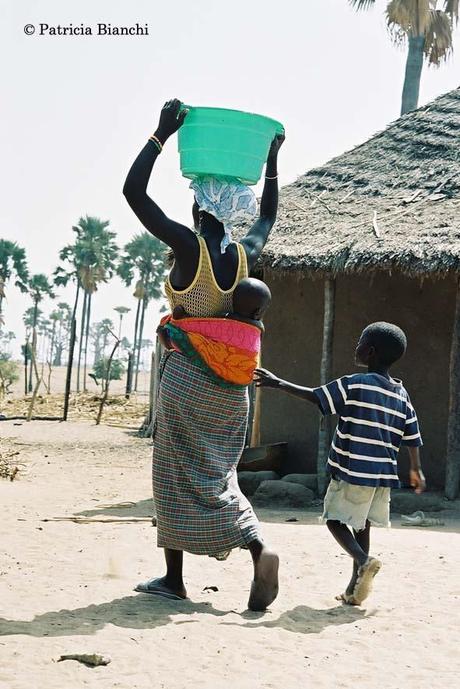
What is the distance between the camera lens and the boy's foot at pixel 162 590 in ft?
13.8

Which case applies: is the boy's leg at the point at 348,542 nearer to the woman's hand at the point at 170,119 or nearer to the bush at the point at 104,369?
the woman's hand at the point at 170,119

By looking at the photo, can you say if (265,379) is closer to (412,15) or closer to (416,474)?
(416,474)

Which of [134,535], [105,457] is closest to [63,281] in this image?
[105,457]

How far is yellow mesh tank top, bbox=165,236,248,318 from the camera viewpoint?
4.02m

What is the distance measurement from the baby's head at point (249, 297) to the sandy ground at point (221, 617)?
126 centimetres

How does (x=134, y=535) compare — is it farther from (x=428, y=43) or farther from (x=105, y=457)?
(x=428, y=43)

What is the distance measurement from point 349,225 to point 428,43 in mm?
14165

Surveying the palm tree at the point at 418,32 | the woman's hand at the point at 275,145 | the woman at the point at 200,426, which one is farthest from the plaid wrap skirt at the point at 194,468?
the palm tree at the point at 418,32

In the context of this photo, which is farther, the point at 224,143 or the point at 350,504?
the point at 350,504

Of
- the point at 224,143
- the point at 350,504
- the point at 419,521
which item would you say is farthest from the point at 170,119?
the point at 419,521

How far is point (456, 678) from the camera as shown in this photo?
3.32 meters

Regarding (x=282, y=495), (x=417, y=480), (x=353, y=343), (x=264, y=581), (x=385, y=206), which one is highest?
(x=385, y=206)

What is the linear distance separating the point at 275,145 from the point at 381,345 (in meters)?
1.01

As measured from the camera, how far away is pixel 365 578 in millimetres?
4145
